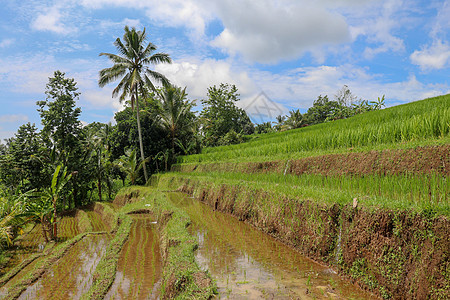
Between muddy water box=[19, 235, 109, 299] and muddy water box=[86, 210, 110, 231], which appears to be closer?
muddy water box=[19, 235, 109, 299]

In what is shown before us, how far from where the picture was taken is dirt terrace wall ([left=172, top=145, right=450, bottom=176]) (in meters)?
4.49

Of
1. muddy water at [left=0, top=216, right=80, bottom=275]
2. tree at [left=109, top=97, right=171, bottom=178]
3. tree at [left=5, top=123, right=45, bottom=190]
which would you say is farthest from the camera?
tree at [left=109, top=97, right=171, bottom=178]

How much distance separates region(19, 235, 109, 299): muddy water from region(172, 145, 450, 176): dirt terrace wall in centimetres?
538

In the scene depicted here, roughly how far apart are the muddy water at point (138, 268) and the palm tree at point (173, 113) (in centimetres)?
1480

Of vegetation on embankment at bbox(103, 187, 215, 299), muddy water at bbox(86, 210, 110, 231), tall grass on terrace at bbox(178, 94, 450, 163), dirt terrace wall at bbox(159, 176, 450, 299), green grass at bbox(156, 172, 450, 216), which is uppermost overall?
tall grass on terrace at bbox(178, 94, 450, 163)

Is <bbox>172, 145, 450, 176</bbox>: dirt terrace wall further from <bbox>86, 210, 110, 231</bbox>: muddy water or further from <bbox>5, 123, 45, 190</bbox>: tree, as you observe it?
<bbox>5, 123, 45, 190</bbox>: tree

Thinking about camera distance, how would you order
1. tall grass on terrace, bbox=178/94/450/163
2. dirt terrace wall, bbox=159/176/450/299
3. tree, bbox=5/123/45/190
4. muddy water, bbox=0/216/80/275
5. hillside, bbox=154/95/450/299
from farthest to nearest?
1. tree, bbox=5/123/45/190
2. muddy water, bbox=0/216/80/275
3. tall grass on terrace, bbox=178/94/450/163
4. hillside, bbox=154/95/450/299
5. dirt terrace wall, bbox=159/176/450/299

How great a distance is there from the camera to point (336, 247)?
12.7ft

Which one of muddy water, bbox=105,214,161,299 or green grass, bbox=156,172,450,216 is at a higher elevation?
green grass, bbox=156,172,450,216

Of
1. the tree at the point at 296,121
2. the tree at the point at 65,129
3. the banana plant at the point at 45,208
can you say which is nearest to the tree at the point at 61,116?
the tree at the point at 65,129

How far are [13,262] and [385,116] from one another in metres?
11.0

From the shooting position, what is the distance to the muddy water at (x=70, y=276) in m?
4.52

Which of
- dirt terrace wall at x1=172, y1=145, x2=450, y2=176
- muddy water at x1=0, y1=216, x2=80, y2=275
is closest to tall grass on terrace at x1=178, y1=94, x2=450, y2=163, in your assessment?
dirt terrace wall at x1=172, y1=145, x2=450, y2=176

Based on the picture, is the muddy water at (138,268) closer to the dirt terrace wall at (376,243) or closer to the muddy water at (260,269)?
the muddy water at (260,269)
